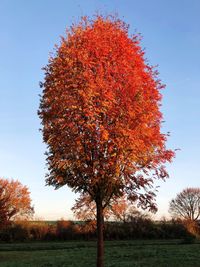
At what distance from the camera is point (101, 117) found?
18031 mm

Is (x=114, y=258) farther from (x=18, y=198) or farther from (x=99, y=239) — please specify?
(x=18, y=198)

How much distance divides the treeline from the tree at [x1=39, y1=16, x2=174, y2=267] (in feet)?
148

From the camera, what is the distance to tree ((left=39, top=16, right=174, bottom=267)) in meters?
17.5

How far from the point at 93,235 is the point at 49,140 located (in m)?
48.0

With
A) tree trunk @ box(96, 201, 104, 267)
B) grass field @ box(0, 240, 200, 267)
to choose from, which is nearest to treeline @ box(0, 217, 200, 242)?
grass field @ box(0, 240, 200, 267)

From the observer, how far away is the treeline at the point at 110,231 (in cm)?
6288

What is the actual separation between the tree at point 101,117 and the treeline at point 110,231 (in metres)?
45.2

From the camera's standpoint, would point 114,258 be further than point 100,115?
Yes

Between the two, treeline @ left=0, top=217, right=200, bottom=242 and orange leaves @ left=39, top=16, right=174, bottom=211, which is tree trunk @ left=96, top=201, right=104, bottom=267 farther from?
treeline @ left=0, top=217, right=200, bottom=242

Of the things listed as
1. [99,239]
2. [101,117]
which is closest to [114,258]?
[99,239]

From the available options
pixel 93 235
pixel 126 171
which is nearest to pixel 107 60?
pixel 126 171

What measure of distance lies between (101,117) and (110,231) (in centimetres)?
4749

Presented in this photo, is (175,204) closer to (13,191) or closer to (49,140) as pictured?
(13,191)

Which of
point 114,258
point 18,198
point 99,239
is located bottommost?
point 114,258
